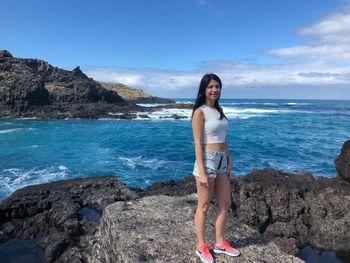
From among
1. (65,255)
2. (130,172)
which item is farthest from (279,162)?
(65,255)

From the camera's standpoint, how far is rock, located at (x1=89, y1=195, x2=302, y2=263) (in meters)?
4.83

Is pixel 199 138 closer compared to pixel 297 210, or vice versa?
pixel 199 138

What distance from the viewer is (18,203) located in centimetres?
1110

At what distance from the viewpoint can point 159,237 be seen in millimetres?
5191

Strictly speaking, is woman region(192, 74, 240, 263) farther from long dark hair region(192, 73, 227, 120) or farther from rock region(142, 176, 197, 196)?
rock region(142, 176, 197, 196)

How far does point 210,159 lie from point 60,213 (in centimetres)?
704

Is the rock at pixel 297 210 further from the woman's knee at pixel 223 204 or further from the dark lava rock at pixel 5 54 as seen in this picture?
the dark lava rock at pixel 5 54

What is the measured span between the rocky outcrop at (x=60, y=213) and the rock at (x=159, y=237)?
2649mm

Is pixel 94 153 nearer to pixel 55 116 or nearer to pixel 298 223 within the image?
pixel 298 223

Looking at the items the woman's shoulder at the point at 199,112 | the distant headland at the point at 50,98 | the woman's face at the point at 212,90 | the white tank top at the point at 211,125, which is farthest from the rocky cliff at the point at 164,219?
the distant headland at the point at 50,98

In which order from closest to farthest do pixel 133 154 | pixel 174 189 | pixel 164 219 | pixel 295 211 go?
pixel 164 219
pixel 295 211
pixel 174 189
pixel 133 154

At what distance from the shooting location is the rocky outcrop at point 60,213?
28.9ft

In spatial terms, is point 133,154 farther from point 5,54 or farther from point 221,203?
point 5,54

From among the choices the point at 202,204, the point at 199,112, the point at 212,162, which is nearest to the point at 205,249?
the point at 202,204
